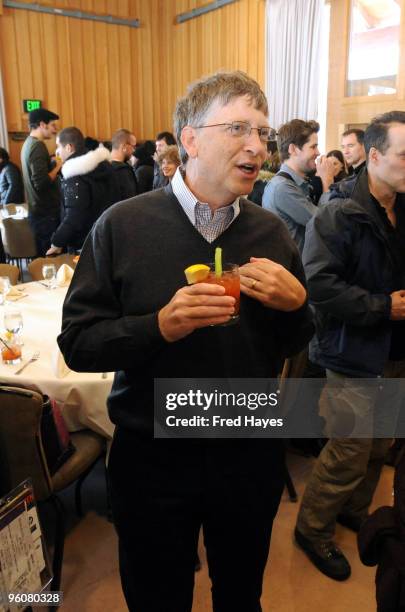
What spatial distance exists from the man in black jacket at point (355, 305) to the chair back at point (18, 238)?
14.1 feet

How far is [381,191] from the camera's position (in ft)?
6.58

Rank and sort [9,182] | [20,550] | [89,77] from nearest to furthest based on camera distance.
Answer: [20,550] < [9,182] < [89,77]

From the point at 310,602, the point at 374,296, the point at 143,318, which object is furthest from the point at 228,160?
the point at 310,602

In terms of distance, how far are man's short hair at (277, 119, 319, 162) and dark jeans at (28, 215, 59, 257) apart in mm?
3120

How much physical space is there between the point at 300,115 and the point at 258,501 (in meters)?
6.77

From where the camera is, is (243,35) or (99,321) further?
(243,35)

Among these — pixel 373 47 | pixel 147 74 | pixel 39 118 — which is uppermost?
pixel 147 74

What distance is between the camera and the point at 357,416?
203 cm

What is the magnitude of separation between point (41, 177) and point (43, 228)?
56cm

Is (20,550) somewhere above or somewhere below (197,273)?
below

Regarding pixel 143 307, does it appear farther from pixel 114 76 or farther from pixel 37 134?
pixel 114 76

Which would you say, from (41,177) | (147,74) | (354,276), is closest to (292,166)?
(354,276)

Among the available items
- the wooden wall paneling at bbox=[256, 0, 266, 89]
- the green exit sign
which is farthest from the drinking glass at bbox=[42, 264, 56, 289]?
the green exit sign

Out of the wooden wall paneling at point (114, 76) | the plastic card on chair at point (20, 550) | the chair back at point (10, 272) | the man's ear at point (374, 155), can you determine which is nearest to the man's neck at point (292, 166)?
the man's ear at point (374, 155)
